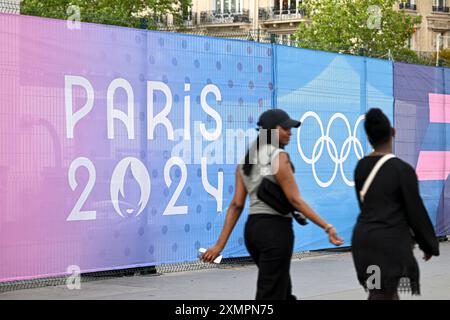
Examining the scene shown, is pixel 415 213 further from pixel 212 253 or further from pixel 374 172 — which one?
pixel 212 253

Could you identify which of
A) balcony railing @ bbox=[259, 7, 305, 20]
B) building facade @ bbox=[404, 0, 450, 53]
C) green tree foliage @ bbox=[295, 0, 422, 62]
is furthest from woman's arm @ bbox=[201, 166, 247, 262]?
balcony railing @ bbox=[259, 7, 305, 20]

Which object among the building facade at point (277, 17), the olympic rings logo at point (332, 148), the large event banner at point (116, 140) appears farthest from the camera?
the building facade at point (277, 17)

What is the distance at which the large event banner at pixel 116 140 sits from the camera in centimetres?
1179

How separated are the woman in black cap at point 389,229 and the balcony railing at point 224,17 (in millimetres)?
71070

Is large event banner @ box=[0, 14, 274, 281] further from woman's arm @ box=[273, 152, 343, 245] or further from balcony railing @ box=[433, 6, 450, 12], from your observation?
balcony railing @ box=[433, 6, 450, 12]

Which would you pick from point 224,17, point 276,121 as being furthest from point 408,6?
point 276,121

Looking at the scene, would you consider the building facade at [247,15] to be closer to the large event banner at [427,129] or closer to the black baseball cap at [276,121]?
the large event banner at [427,129]

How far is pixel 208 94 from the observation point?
14.3 meters

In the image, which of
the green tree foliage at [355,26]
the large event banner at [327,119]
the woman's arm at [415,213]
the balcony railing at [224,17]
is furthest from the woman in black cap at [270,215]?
the balcony railing at [224,17]

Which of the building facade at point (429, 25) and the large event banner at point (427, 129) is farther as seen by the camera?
the building facade at point (429, 25)

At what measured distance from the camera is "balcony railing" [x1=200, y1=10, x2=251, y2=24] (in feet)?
257

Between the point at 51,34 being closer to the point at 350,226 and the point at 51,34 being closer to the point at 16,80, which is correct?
the point at 16,80

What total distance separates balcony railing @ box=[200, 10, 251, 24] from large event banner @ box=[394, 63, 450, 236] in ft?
194
